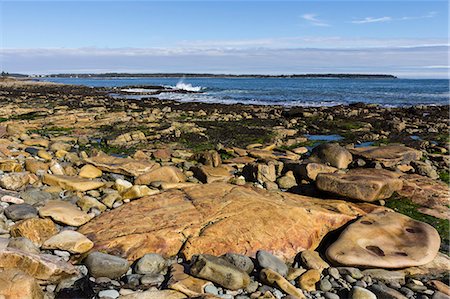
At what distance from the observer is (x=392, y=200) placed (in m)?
9.52

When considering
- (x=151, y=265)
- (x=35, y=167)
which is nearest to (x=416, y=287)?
(x=151, y=265)

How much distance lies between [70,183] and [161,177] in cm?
225

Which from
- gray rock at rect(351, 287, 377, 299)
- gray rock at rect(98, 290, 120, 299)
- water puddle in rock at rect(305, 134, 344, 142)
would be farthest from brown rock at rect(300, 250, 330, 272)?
water puddle in rock at rect(305, 134, 344, 142)

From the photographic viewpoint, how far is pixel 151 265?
5.72 m

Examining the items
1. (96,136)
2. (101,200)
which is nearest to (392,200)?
(101,200)

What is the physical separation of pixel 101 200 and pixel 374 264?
5.70m

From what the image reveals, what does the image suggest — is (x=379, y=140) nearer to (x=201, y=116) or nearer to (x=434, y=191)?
(x=434, y=191)

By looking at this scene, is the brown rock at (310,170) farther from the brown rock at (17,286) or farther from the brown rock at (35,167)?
the brown rock at (17,286)

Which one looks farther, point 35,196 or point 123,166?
point 123,166

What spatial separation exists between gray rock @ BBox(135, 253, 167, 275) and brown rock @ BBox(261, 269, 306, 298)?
1.53 m

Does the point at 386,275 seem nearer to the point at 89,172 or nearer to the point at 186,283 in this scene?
the point at 186,283

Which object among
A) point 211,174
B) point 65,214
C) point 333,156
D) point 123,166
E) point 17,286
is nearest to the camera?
point 17,286

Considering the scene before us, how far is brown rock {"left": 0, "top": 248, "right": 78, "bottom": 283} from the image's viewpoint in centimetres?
505

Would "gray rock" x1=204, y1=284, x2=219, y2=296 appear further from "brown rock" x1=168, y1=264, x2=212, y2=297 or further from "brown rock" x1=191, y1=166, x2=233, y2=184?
"brown rock" x1=191, y1=166, x2=233, y2=184
